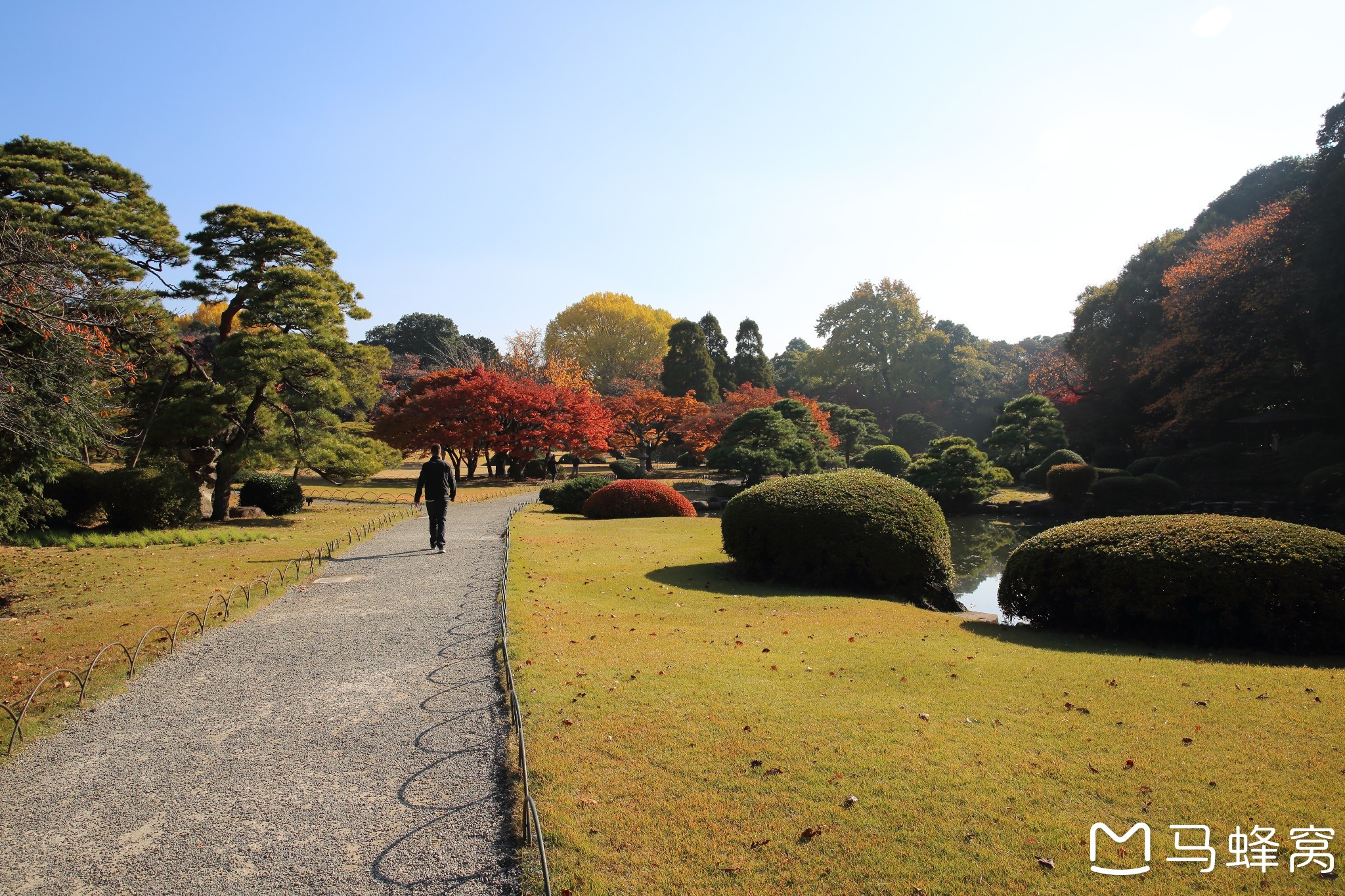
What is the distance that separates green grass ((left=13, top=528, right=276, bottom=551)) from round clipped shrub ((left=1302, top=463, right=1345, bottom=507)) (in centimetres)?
2607

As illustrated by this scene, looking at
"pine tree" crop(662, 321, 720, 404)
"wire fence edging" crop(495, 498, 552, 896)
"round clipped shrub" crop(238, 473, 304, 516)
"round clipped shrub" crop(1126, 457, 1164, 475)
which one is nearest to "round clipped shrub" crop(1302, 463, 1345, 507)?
"round clipped shrub" crop(1126, 457, 1164, 475)

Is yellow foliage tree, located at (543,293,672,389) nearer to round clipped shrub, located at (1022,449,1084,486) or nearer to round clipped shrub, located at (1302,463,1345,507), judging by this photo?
round clipped shrub, located at (1022,449,1084,486)

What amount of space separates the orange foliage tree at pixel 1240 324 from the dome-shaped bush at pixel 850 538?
1886 cm

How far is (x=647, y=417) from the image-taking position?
4109cm

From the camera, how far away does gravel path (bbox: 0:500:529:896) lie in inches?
124

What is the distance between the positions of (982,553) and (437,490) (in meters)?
13.0

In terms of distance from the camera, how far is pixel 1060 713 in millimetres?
4656

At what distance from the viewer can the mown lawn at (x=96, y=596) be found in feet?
18.9

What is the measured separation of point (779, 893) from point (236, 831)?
255 cm

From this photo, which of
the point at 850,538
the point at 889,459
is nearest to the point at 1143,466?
the point at 889,459

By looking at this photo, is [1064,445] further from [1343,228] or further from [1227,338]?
[1343,228]

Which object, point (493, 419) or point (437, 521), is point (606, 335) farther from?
point (437, 521)

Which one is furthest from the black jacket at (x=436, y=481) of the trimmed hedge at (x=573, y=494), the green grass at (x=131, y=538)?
the trimmed hedge at (x=573, y=494)

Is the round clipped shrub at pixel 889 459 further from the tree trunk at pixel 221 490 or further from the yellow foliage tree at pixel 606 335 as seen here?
the yellow foliage tree at pixel 606 335
